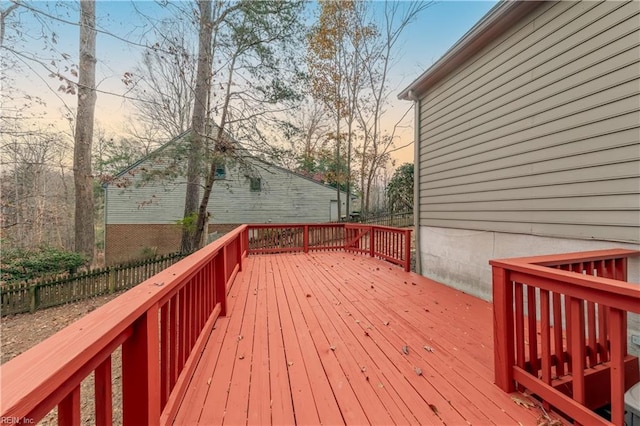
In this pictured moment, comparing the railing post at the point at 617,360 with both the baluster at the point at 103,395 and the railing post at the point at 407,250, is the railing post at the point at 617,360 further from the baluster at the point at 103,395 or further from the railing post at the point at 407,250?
the railing post at the point at 407,250

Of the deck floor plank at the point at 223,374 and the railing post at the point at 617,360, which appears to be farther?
the deck floor plank at the point at 223,374

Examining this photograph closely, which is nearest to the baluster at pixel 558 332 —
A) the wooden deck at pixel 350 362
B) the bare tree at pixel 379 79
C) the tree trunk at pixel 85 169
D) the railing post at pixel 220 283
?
the wooden deck at pixel 350 362

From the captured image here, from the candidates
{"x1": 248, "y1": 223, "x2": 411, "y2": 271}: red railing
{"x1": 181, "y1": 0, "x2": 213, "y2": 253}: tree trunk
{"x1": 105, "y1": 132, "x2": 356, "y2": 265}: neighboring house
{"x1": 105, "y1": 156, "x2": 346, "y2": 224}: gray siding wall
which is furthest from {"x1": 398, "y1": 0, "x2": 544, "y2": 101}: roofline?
{"x1": 105, "y1": 156, "x2": 346, "y2": 224}: gray siding wall

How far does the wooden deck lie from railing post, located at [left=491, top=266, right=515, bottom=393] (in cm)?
9

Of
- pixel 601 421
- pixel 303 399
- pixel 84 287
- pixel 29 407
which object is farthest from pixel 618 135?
pixel 84 287

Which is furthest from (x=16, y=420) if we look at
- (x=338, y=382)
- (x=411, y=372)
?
(x=411, y=372)

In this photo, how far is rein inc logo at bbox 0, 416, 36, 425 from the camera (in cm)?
52

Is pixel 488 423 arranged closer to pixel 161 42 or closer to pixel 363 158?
pixel 161 42

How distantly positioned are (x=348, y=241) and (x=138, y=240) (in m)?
11.3

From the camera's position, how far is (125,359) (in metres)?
1.13

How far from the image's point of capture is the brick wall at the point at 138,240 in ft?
43.5

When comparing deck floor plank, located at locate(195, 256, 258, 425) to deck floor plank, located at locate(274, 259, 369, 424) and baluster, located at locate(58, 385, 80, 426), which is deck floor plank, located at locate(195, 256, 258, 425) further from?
baluster, located at locate(58, 385, 80, 426)

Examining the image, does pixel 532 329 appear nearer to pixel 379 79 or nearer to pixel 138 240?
pixel 379 79

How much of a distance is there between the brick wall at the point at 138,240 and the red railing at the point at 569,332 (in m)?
14.0
